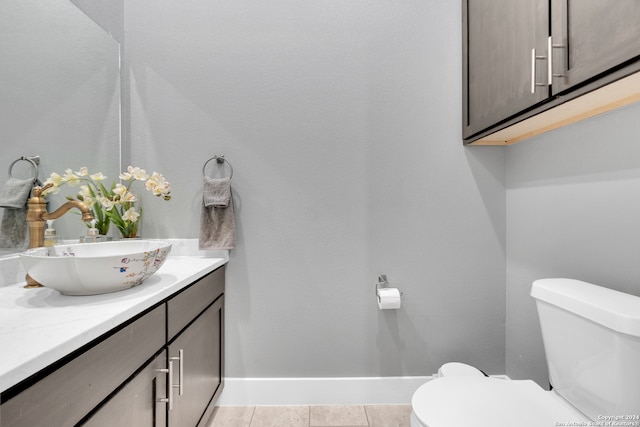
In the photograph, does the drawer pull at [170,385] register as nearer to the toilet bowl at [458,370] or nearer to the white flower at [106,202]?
the white flower at [106,202]

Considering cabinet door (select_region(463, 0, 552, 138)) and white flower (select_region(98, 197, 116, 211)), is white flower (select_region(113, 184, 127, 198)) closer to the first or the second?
white flower (select_region(98, 197, 116, 211))

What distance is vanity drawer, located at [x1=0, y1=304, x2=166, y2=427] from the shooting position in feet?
1.83

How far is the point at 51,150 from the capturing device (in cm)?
125

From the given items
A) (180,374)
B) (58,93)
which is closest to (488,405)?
(180,374)

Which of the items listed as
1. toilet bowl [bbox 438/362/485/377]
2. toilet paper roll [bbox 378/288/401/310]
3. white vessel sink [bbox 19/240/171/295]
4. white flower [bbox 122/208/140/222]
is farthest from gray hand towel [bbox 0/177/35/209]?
toilet bowl [bbox 438/362/485/377]

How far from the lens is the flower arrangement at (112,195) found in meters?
1.32

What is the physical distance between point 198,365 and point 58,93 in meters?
1.29

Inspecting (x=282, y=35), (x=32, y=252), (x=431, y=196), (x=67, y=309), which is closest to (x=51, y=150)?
(x=32, y=252)

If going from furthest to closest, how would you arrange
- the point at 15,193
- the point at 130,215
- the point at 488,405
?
1. the point at 130,215
2. the point at 15,193
3. the point at 488,405

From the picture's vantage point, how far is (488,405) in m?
0.99

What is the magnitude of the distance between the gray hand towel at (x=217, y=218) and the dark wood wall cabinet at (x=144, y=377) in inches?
6.4

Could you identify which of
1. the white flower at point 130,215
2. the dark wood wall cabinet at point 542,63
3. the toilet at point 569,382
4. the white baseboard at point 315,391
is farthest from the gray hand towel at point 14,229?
the dark wood wall cabinet at point 542,63

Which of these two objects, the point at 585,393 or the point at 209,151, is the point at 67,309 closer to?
the point at 209,151

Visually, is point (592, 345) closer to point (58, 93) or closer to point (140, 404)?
Result: point (140, 404)
